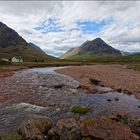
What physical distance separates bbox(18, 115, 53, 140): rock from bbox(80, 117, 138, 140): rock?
3.12 meters

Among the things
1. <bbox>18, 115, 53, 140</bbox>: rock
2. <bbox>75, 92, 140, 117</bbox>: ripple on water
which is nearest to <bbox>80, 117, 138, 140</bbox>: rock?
<bbox>18, 115, 53, 140</bbox>: rock

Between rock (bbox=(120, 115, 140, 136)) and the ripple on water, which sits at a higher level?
rock (bbox=(120, 115, 140, 136))

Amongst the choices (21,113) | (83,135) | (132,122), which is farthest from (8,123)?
(132,122)

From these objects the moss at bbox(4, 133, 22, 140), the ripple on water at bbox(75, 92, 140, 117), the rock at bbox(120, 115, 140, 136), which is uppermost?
the rock at bbox(120, 115, 140, 136)

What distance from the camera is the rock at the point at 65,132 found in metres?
19.9

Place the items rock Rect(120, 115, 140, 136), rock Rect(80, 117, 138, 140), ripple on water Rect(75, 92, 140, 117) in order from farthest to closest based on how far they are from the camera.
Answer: ripple on water Rect(75, 92, 140, 117), rock Rect(120, 115, 140, 136), rock Rect(80, 117, 138, 140)

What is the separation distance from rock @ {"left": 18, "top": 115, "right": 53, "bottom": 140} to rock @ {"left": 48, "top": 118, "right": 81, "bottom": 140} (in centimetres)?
72

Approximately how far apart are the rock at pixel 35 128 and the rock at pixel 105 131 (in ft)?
10.2

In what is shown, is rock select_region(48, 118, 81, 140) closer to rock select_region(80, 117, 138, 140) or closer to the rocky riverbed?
rock select_region(80, 117, 138, 140)

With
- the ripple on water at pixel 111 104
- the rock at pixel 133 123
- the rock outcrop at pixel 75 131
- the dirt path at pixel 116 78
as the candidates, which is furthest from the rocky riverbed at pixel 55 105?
the dirt path at pixel 116 78

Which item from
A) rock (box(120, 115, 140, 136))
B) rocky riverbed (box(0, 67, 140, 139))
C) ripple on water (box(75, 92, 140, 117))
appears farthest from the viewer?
ripple on water (box(75, 92, 140, 117))

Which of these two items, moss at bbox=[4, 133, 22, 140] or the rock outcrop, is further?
moss at bbox=[4, 133, 22, 140]

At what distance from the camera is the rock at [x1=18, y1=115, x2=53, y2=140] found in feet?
65.6

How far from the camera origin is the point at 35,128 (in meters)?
20.7
